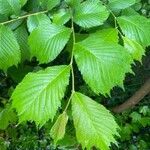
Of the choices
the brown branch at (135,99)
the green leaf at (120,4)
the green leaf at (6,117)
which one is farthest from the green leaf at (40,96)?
the brown branch at (135,99)

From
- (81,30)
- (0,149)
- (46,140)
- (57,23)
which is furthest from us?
(46,140)

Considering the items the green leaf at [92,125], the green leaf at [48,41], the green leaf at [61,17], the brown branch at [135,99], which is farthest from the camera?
the brown branch at [135,99]

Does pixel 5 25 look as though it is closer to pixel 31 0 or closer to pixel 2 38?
pixel 2 38

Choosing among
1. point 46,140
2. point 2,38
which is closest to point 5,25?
point 2,38

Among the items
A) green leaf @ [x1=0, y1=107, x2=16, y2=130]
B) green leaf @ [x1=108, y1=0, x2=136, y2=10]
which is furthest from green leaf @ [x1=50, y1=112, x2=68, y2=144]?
green leaf @ [x1=0, y1=107, x2=16, y2=130]

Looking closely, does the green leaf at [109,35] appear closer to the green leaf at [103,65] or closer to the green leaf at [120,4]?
the green leaf at [103,65]

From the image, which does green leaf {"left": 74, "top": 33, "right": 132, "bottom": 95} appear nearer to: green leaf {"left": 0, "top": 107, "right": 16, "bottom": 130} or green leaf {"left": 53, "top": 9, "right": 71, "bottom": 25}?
green leaf {"left": 53, "top": 9, "right": 71, "bottom": 25}
